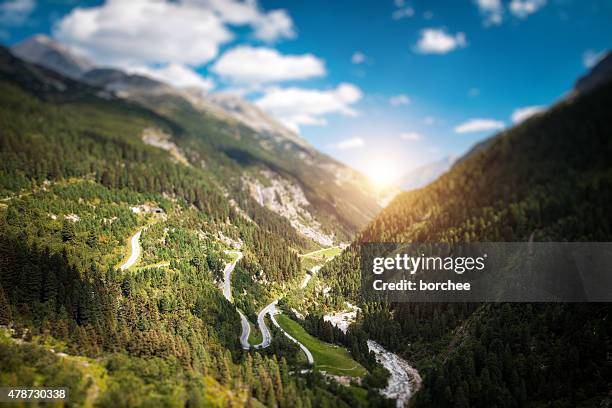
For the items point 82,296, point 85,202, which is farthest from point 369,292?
point 85,202

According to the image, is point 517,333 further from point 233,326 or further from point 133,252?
point 133,252

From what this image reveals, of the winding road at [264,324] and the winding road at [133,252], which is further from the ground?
the winding road at [133,252]

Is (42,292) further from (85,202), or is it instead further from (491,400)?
(491,400)

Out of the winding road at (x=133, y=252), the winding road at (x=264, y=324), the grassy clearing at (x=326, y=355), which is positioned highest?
the winding road at (x=133, y=252)

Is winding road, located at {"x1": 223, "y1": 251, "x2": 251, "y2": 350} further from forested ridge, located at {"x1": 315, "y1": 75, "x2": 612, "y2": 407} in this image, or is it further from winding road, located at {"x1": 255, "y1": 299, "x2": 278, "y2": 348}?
forested ridge, located at {"x1": 315, "y1": 75, "x2": 612, "y2": 407}

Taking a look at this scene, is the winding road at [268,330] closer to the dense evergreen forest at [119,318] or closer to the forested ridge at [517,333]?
the dense evergreen forest at [119,318]

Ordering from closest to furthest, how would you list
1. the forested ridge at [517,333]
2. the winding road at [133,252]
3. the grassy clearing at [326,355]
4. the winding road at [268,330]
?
the forested ridge at [517,333] < the grassy clearing at [326,355] < the winding road at [268,330] < the winding road at [133,252]

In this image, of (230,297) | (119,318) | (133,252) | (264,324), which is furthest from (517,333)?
(133,252)

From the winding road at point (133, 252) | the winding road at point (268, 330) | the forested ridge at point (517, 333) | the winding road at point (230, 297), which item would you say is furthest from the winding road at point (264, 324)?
the winding road at point (133, 252)
